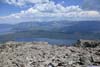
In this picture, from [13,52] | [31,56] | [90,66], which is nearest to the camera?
[90,66]

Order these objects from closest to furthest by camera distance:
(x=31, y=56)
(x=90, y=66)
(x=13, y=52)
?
(x=90, y=66)
(x=31, y=56)
(x=13, y=52)

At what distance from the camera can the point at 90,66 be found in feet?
49.8

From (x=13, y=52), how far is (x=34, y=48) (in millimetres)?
1733

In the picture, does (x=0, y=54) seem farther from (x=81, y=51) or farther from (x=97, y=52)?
Result: (x=97, y=52)

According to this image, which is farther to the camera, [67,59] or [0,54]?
[0,54]

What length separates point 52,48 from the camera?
61.0 ft

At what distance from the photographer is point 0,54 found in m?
17.4

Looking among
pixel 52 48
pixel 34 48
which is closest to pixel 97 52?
pixel 52 48

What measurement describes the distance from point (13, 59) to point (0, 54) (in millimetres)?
1709

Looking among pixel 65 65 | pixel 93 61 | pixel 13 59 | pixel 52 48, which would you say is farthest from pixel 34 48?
pixel 93 61

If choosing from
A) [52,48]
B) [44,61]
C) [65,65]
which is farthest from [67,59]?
[52,48]

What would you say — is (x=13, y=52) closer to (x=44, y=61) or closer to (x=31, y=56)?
(x=31, y=56)

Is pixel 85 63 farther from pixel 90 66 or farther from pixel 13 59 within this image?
pixel 13 59

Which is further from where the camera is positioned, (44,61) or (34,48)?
(34,48)
